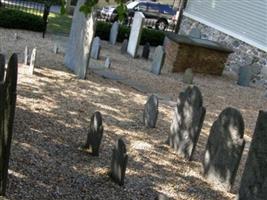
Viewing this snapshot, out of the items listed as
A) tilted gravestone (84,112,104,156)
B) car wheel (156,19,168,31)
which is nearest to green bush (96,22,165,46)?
car wheel (156,19,168,31)

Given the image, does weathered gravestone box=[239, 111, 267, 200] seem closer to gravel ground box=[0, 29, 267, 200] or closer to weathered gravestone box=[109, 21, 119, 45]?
gravel ground box=[0, 29, 267, 200]

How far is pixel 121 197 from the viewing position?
621cm

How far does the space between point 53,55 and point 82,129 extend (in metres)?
6.90

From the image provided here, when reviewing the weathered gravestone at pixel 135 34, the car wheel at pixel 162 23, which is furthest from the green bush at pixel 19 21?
the car wheel at pixel 162 23

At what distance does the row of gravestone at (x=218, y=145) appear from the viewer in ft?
18.7

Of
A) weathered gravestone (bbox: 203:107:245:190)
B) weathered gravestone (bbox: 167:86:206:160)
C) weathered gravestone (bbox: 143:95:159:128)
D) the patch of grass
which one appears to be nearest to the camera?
weathered gravestone (bbox: 203:107:245:190)

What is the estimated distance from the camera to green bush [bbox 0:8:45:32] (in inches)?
748

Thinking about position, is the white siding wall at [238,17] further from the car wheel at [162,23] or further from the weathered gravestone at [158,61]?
the car wheel at [162,23]

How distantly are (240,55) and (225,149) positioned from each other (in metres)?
11.3

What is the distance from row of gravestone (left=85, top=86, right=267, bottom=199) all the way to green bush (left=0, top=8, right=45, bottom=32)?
1152 centimetres

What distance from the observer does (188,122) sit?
797cm

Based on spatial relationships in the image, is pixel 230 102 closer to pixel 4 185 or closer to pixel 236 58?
pixel 236 58

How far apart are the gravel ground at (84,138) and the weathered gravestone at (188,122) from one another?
193 mm

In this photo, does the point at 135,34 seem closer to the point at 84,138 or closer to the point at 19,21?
the point at 19,21
